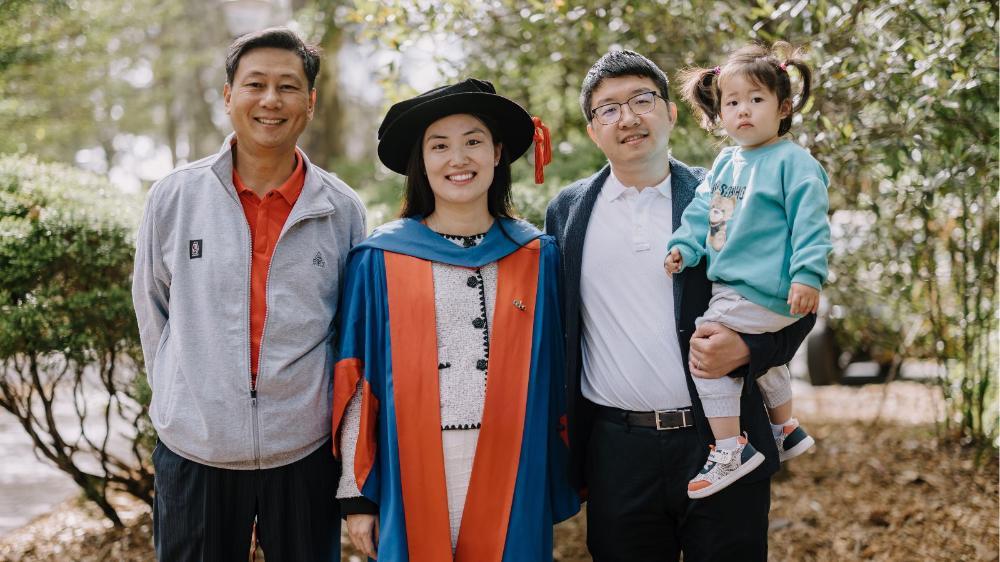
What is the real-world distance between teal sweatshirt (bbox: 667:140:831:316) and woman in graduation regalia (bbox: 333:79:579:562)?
0.55 metres

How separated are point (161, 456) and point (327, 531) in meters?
0.59

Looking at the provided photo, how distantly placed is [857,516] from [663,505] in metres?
2.60

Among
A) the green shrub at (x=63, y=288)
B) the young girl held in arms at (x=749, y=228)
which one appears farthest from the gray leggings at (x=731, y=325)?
the green shrub at (x=63, y=288)

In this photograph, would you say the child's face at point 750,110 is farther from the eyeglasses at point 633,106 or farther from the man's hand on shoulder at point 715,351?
the man's hand on shoulder at point 715,351

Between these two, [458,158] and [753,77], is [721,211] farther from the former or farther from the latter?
[458,158]

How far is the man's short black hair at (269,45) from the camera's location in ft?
8.72

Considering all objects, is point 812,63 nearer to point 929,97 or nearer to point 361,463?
point 929,97

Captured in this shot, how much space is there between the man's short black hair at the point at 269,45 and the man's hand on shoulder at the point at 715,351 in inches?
61.7

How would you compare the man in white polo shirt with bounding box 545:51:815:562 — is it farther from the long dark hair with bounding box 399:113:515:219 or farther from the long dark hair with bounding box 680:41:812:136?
the long dark hair with bounding box 399:113:515:219

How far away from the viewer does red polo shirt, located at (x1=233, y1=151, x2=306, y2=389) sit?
8.39 ft

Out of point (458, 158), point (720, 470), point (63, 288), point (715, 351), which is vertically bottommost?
point (720, 470)

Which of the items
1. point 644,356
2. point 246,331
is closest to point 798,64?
point 644,356

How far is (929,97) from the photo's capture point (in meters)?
3.36

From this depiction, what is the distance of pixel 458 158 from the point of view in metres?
2.60
